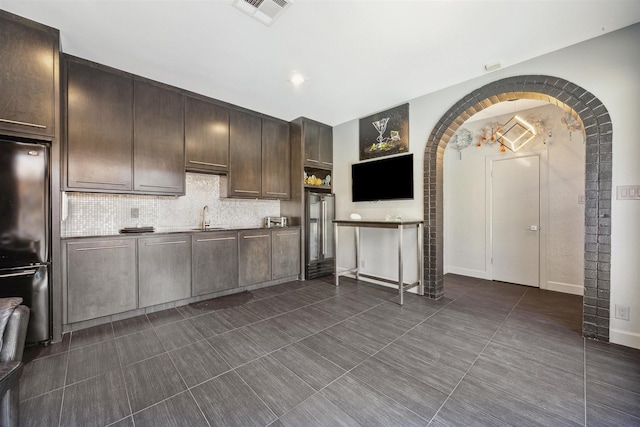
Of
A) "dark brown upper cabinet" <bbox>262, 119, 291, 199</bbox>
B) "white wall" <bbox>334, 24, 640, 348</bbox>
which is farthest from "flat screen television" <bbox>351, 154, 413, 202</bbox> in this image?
"white wall" <bbox>334, 24, 640, 348</bbox>

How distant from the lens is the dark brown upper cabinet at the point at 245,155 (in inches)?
146

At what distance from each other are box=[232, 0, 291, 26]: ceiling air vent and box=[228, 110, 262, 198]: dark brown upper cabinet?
187cm

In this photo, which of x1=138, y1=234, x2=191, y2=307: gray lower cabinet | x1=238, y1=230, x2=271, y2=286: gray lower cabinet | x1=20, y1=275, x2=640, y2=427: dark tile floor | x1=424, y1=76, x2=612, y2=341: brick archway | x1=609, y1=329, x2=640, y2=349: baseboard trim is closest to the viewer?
x1=20, y1=275, x2=640, y2=427: dark tile floor

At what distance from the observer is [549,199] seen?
3713mm

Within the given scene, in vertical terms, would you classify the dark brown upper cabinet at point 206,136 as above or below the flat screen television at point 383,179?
above

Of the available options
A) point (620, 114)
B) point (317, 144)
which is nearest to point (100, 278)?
point (317, 144)

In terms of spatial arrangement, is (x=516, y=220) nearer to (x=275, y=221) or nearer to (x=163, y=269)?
(x=275, y=221)

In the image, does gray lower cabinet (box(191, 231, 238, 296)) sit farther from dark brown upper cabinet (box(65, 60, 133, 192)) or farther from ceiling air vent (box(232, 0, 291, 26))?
ceiling air vent (box(232, 0, 291, 26))

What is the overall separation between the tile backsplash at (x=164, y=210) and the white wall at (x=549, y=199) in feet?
11.7

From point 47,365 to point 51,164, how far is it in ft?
5.25

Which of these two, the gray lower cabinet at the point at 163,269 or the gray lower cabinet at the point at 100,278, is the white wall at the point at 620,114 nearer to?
the gray lower cabinet at the point at 163,269

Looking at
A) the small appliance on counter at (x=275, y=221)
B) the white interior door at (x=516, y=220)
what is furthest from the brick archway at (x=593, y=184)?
the small appliance on counter at (x=275, y=221)

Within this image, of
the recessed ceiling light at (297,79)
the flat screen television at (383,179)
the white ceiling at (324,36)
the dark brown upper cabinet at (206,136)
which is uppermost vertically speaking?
the white ceiling at (324,36)

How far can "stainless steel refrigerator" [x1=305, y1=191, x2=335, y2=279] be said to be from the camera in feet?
14.0
